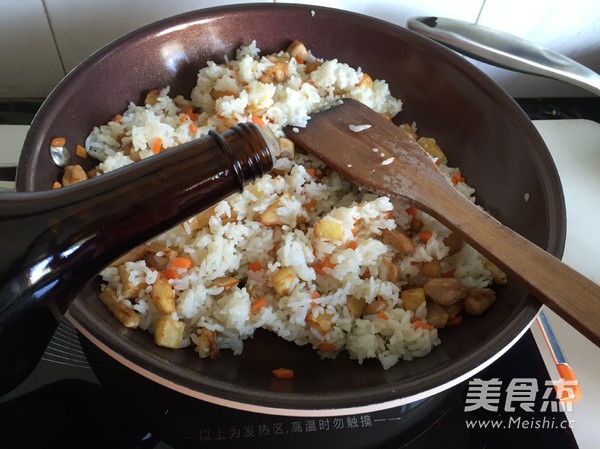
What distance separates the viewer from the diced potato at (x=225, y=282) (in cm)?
88

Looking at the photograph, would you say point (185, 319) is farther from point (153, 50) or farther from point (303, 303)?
point (153, 50)

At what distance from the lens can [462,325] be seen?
2.85ft

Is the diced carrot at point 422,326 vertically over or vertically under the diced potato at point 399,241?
under

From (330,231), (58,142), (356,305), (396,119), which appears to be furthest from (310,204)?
(58,142)

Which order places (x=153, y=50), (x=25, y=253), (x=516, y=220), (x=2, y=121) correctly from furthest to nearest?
(x=2, y=121), (x=153, y=50), (x=516, y=220), (x=25, y=253)

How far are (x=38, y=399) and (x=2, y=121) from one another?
0.69 meters

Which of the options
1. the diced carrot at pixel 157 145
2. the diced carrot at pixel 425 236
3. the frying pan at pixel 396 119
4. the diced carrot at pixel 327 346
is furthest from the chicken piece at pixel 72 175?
the diced carrot at pixel 425 236

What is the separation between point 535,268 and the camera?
76 cm

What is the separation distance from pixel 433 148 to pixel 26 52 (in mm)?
917

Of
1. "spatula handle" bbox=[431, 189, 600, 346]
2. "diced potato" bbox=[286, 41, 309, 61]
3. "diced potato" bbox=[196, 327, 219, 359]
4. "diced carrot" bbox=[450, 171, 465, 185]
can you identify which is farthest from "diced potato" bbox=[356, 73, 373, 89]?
"diced potato" bbox=[196, 327, 219, 359]

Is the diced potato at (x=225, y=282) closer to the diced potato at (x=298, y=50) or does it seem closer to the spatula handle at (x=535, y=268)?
the spatula handle at (x=535, y=268)

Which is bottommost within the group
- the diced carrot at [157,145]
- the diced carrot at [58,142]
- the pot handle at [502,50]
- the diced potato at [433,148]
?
the diced carrot at [157,145]

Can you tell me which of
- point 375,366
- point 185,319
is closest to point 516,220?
point 375,366

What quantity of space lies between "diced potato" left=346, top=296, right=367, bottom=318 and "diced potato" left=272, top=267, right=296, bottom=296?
0.33 ft
